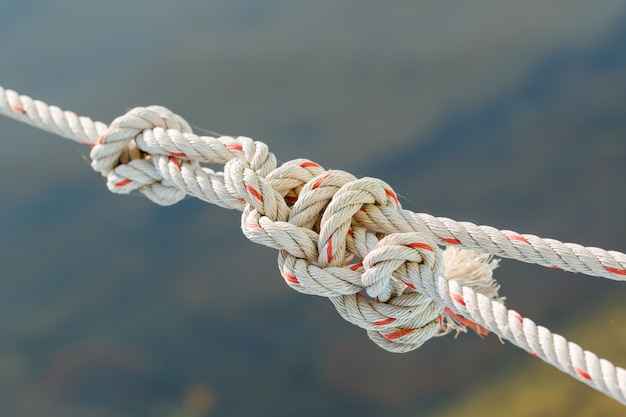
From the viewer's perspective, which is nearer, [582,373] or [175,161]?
[582,373]

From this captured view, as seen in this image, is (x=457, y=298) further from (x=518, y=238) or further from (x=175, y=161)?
(x=175, y=161)

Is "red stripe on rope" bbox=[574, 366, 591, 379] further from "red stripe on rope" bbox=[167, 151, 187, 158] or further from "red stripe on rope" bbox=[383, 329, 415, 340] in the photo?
"red stripe on rope" bbox=[167, 151, 187, 158]

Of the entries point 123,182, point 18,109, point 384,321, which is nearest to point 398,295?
point 384,321

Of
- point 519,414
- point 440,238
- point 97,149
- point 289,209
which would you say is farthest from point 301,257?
point 519,414

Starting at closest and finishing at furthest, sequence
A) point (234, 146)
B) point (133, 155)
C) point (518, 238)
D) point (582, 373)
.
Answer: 1. point (582, 373)
2. point (518, 238)
3. point (234, 146)
4. point (133, 155)

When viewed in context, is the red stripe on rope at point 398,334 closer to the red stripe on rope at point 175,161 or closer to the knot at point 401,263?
the knot at point 401,263

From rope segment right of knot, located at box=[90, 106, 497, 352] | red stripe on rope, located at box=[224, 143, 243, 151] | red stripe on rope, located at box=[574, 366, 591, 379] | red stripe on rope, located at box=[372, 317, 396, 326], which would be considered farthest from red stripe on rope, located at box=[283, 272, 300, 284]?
red stripe on rope, located at box=[574, 366, 591, 379]

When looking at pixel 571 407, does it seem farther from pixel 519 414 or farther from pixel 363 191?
pixel 363 191

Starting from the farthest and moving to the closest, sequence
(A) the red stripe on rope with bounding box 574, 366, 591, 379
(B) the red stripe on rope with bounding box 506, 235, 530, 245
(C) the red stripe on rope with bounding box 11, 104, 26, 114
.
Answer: (C) the red stripe on rope with bounding box 11, 104, 26, 114 < (B) the red stripe on rope with bounding box 506, 235, 530, 245 < (A) the red stripe on rope with bounding box 574, 366, 591, 379
